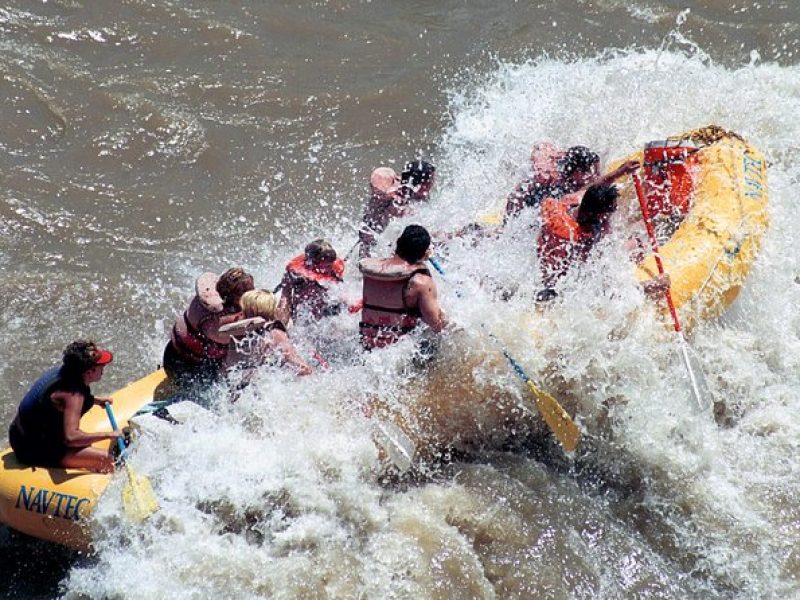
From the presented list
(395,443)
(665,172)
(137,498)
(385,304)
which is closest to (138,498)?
(137,498)

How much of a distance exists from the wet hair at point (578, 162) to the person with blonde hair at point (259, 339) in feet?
9.26

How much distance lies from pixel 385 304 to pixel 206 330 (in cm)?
110

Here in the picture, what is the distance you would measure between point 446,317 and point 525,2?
6.66 metres

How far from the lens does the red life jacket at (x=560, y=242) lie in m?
5.79

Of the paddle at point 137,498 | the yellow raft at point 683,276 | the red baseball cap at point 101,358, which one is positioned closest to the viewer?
the paddle at point 137,498

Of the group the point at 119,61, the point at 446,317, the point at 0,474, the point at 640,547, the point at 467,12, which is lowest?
the point at 640,547

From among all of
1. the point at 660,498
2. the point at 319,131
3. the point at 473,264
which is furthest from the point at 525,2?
the point at 660,498

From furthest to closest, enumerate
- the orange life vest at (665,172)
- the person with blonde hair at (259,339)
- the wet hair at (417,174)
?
the wet hair at (417,174) < the orange life vest at (665,172) < the person with blonde hair at (259,339)

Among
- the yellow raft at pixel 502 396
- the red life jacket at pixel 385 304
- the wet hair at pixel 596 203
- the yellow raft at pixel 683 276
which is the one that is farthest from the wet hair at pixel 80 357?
the wet hair at pixel 596 203

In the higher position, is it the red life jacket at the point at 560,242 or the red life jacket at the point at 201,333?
the red life jacket at the point at 560,242

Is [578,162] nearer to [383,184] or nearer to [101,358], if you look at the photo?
[383,184]

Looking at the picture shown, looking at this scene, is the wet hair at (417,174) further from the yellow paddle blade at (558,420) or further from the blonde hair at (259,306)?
the yellow paddle blade at (558,420)

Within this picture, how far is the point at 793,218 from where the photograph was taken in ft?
21.7

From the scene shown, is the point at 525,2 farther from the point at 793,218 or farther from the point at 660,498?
the point at 660,498
